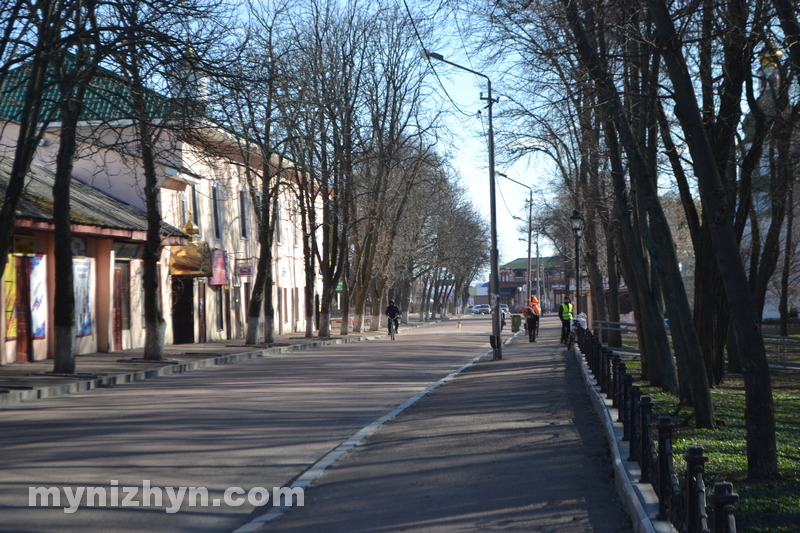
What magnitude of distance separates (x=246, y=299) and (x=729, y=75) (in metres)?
32.0

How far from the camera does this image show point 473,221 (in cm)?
7925

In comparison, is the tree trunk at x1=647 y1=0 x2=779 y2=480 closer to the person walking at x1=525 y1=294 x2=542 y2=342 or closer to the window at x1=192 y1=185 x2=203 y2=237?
the window at x1=192 y1=185 x2=203 y2=237

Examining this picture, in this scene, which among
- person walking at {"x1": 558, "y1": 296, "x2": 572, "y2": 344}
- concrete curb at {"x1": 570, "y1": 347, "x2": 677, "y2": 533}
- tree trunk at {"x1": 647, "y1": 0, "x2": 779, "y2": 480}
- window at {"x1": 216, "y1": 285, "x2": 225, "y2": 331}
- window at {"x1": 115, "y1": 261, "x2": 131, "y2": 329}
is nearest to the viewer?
concrete curb at {"x1": 570, "y1": 347, "x2": 677, "y2": 533}

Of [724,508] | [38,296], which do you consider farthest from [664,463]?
[38,296]

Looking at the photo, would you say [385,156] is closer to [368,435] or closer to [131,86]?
[131,86]

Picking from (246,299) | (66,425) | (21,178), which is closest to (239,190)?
(246,299)

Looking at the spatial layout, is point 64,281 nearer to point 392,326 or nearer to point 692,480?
point 692,480

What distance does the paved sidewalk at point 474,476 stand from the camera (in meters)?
6.40

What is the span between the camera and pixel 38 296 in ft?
76.9

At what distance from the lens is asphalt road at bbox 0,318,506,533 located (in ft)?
21.9

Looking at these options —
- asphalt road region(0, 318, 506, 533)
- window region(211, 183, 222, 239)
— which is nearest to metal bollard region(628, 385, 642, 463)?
asphalt road region(0, 318, 506, 533)

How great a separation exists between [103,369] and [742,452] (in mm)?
15573

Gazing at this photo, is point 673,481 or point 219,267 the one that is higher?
point 219,267

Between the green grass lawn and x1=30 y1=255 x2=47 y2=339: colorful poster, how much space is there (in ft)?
52.7
